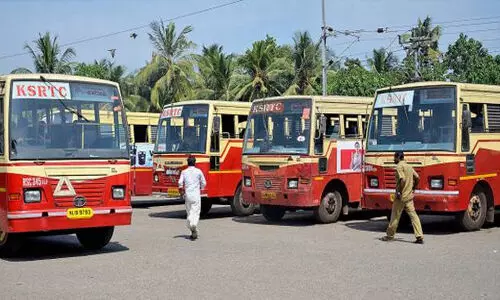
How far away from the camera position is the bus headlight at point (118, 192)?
11.7 m

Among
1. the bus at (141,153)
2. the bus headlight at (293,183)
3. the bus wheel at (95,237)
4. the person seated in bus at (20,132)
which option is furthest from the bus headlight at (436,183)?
the bus at (141,153)

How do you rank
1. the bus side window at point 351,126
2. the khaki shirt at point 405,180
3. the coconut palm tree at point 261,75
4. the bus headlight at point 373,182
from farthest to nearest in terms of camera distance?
the coconut palm tree at point 261,75, the bus side window at point 351,126, the bus headlight at point 373,182, the khaki shirt at point 405,180

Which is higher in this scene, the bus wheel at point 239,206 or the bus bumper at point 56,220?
the bus bumper at point 56,220

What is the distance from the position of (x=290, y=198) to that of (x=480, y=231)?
4.20 meters

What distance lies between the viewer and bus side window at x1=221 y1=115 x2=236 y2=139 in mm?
18922

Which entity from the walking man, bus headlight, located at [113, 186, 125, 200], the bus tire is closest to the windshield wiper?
bus headlight, located at [113, 186, 125, 200]

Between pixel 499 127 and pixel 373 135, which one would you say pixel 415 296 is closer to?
pixel 373 135

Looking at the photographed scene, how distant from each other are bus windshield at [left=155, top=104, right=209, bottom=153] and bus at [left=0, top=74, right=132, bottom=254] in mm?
6329

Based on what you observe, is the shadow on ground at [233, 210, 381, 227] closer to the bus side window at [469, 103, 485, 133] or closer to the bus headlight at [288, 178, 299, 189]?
the bus headlight at [288, 178, 299, 189]

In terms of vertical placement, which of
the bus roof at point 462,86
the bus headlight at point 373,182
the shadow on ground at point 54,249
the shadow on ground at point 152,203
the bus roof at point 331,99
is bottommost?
the shadow on ground at point 152,203

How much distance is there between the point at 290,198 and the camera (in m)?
16.1

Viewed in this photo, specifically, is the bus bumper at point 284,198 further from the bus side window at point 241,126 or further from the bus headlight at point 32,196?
the bus headlight at point 32,196

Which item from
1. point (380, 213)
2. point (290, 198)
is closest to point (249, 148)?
point (290, 198)

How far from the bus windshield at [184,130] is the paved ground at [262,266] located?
3585 millimetres
